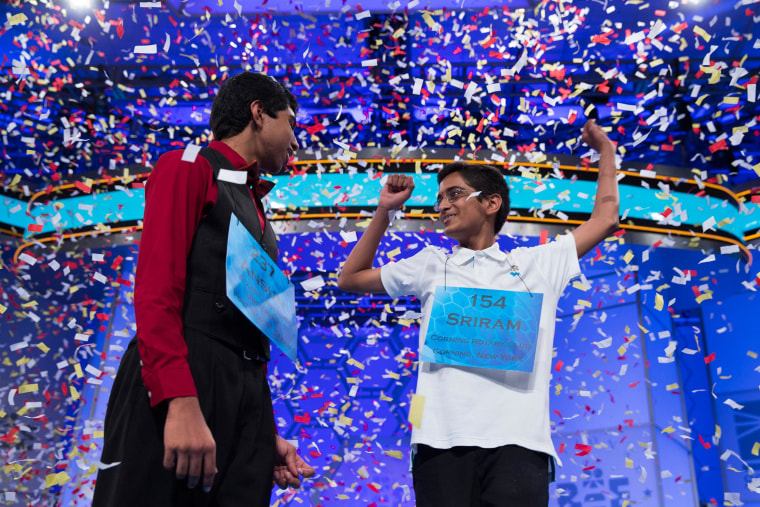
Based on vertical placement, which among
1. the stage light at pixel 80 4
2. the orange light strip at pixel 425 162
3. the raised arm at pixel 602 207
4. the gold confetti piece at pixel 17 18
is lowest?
the raised arm at pixel 602 207

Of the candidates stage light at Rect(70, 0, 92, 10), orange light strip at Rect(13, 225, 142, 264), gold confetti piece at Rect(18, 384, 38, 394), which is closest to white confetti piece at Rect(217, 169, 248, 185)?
stage light at Rect(70, 0, 92, 10)

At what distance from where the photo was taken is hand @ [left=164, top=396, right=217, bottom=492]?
1.21 metres

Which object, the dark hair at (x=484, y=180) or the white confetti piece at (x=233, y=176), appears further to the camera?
the dark hair at (x=484, y=180)

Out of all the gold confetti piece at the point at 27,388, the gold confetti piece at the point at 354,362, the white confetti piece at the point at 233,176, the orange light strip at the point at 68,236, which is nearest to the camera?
the white confetti piece at the point at 233,176

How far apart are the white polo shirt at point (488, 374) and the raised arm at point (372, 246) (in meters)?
0.06

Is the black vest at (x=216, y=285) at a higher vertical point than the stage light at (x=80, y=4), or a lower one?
lower

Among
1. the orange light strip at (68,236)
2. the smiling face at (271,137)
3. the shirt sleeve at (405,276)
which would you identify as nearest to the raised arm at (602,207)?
the shirt sleeve at (405,276)

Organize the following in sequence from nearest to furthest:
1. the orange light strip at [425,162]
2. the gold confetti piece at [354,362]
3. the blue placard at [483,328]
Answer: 1. the blue placard at [483,328]
2. the gold confetti piece at [354,362]
3. the orange light strip at [425,162]

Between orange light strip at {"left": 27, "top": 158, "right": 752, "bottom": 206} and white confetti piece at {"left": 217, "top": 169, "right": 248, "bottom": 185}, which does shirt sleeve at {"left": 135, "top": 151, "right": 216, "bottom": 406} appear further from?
orange light strip at {"left": 27, "top": 158, "right": 752, "bottom": 206}

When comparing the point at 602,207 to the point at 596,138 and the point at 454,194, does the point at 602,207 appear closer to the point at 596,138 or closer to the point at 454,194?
the point at 596,138

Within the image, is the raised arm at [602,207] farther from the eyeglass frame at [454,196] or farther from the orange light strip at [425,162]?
the orange light strip at [425,162]

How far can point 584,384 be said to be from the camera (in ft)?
20.6

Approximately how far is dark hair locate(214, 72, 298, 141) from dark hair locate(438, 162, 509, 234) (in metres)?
0.73

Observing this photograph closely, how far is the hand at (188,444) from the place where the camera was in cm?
121
